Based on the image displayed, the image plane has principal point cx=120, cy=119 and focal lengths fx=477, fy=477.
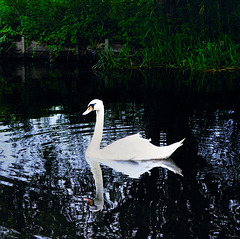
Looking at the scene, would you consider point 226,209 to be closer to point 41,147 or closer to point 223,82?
point 41,147

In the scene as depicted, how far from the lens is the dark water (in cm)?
421

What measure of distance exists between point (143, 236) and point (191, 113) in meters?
5.55

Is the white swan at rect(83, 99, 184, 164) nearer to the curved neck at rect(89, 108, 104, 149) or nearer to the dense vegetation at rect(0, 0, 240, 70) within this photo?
the curved neck at rect(89, 108, 104, 149)

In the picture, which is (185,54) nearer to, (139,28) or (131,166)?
(139,28)

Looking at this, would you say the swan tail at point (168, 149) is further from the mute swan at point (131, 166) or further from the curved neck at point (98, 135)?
the curved neck at point (98, 135)

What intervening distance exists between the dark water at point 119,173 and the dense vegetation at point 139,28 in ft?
17.1

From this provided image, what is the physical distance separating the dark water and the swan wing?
0.92 ft

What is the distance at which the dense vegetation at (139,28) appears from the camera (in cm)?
1697

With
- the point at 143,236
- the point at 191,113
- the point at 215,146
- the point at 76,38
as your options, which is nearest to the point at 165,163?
the point at 215,146

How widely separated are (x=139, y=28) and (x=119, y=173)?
1347 centimetres

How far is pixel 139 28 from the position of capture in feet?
60.8

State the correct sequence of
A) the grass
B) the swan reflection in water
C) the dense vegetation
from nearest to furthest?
the swan reflection in water < the grass < the dense vegetation

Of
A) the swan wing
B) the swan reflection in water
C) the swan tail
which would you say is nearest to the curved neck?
the swan reflection in water

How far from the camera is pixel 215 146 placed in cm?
668
